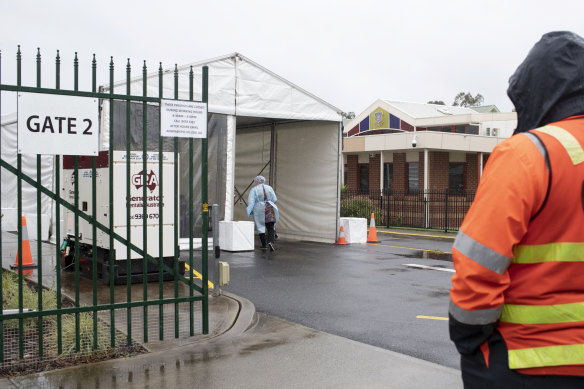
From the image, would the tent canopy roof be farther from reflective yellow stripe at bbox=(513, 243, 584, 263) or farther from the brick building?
the brick building

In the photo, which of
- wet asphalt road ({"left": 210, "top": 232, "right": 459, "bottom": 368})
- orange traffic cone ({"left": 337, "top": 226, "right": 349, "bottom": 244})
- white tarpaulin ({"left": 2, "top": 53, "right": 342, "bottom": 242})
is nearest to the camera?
wet asphalt road ({"left": 210, "top": 232, "right": 459, "bottom": 368})

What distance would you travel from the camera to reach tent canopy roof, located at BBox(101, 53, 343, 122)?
1287cm

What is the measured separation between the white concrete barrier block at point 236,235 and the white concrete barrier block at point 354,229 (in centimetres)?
318

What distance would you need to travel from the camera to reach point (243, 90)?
14000mm

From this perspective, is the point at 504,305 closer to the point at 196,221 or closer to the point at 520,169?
A: the point at 520,169

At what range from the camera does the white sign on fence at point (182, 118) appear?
589 cm

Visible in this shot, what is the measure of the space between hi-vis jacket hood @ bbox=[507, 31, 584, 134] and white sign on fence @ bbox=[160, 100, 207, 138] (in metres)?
4.11

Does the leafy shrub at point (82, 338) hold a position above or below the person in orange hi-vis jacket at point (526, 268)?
below

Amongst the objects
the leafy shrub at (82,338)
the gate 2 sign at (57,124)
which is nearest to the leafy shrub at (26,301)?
the leafy shrub at (82,338)

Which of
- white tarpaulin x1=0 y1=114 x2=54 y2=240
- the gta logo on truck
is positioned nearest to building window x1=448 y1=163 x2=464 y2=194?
white tarpaulin x1=0 y1=114 x2=54 y2=240

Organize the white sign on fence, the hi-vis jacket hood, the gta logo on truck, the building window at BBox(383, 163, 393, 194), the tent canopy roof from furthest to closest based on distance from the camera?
the building window at BBox(383, 163, 393, 194)
the tent canopy roof
the gta logo on truck
the white sign on fence
the hi-vis jacket hood

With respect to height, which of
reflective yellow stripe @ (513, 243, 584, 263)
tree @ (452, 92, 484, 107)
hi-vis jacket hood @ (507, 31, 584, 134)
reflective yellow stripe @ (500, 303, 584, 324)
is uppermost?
tree @ (452, 92, 484, 107)

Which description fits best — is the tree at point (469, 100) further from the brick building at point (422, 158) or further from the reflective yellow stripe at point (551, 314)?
the reflective yellow stripe at point (551, 314)

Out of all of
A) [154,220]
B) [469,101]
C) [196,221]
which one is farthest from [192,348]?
[469,101]
